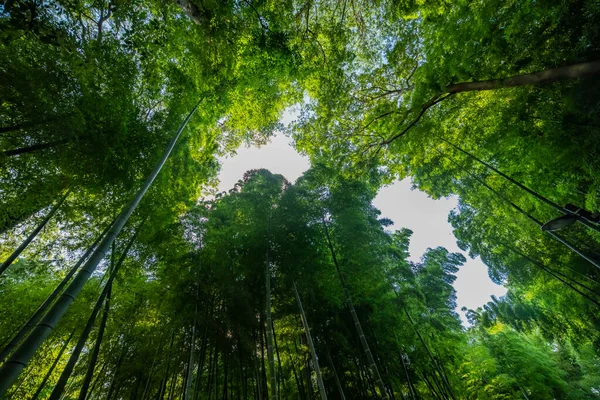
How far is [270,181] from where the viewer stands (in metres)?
7.56

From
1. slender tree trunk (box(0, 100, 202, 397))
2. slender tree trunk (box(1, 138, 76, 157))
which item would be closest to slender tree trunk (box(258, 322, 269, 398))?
slender tree trunk (box(0, 100, 202, 397))

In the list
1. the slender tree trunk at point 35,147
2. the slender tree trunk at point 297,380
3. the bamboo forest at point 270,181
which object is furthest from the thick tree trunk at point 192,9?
the slender tree trunk at point 297,380

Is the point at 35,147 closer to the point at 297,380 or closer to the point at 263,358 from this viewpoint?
the point at 263,358

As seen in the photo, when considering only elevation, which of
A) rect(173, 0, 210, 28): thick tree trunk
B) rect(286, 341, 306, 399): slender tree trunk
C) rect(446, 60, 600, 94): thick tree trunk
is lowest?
rect(286, 341, 306, 399): slender tree trunk

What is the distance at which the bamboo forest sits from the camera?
110 inches

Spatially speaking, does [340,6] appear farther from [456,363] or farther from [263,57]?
[456,363]

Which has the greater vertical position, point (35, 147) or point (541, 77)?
point (35, 147)

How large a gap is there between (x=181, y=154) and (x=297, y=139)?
283 cm

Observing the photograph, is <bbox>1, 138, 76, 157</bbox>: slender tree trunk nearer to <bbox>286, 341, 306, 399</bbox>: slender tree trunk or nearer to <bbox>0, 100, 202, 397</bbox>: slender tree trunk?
<bbox>0, 100, 202, 397</bbox>: slender tree trunk

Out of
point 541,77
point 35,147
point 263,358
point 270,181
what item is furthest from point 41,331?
point 270,181

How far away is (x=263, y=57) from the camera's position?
4.69 meters

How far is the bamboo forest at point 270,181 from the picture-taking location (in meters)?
2.79

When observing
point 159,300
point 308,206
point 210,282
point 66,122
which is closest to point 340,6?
point 308,206

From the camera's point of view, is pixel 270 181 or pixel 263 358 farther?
pixel 270 181
